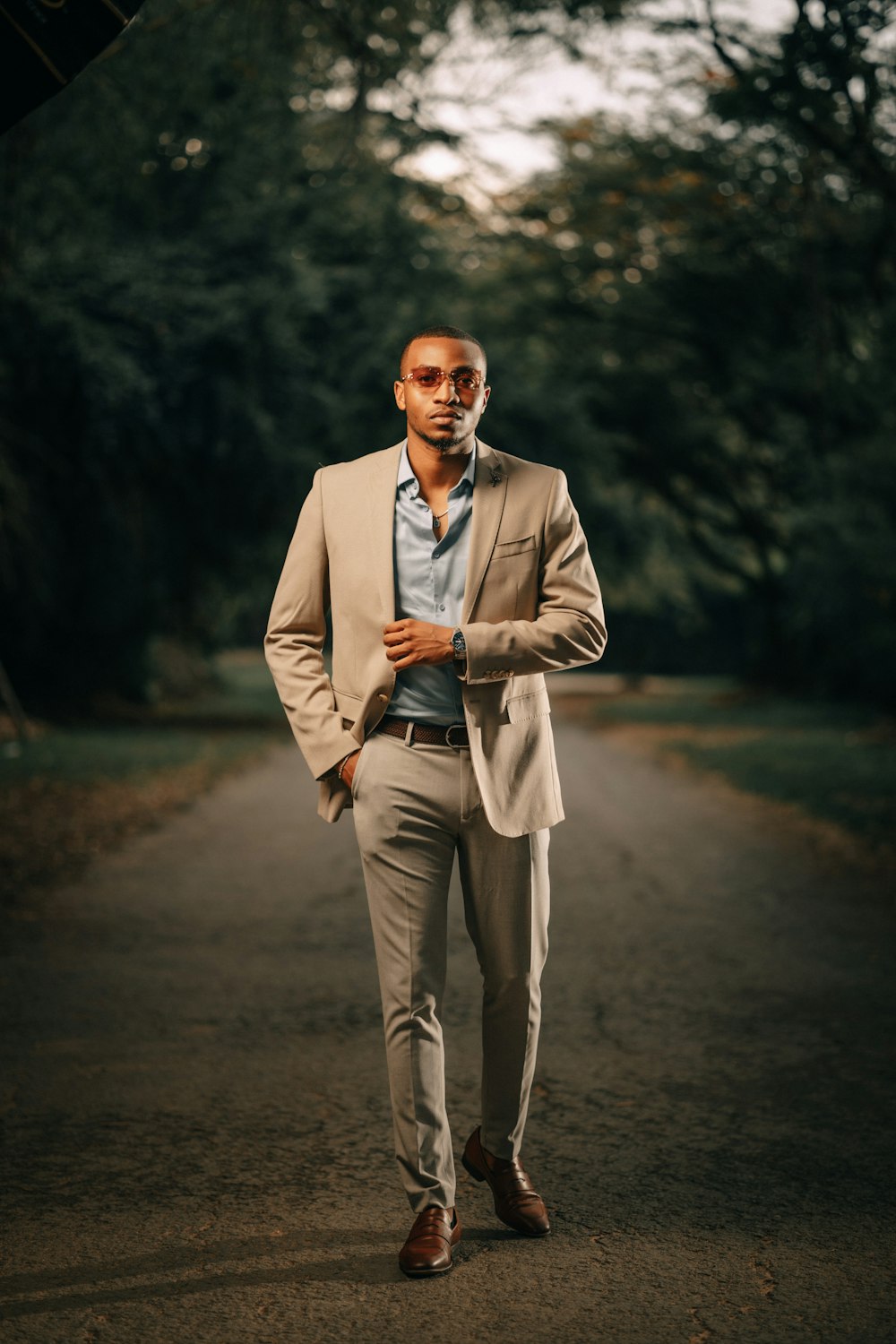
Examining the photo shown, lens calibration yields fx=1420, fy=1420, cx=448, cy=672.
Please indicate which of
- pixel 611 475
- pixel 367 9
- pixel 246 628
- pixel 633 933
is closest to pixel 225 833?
pixel 633 933

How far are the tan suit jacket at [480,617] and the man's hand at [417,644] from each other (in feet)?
0.22

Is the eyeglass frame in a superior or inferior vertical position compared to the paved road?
superior

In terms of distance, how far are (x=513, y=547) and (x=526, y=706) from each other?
416 millimetres

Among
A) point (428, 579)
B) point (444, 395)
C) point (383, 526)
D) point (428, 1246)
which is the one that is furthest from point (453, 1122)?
point (444, 395)

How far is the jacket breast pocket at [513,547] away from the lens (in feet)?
11.7

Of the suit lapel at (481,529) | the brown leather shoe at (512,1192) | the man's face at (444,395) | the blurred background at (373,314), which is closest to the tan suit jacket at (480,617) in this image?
the suit lapel at (481,529)

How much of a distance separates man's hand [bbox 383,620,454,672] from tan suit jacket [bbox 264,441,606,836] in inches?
2.7

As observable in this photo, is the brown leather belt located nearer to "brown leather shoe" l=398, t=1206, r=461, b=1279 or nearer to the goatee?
the goatee

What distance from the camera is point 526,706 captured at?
3678 mm

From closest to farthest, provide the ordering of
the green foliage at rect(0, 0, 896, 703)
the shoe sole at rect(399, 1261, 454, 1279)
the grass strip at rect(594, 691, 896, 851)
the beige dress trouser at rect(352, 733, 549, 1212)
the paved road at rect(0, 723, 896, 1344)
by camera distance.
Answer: the paved road at rect(0, 723, 896, 1344)
the shoe sole at rect(399, 1261, 454, 1279)
the beige dress trouser at rect(352, 733, 549, 1212)
the green foliage at rect(0, 0, 896, 703)
the grass strip at rect(594, 691, 896, 851)

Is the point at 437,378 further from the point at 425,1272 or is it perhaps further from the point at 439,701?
the point at 425,1272

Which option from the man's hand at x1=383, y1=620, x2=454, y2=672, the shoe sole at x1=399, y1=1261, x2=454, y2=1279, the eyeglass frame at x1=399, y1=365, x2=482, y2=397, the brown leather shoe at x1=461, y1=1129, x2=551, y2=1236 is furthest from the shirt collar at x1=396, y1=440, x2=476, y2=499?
the shoe sole at x1=399, y1=1261, x2=454, y2=1279

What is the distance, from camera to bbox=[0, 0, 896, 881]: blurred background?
11430 mm

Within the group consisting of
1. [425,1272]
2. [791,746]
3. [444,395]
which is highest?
[444,395]
